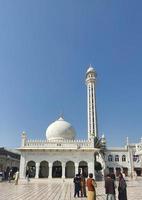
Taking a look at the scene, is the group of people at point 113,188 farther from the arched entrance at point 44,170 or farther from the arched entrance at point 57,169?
the arched entrance at point 44,170

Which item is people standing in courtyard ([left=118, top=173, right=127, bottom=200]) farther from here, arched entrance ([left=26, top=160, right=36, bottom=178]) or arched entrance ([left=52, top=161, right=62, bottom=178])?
arched entrance ([left=26, top=160, right=36, bottom=178])

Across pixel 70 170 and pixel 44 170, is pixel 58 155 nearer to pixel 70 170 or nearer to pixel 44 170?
pixel 70 170

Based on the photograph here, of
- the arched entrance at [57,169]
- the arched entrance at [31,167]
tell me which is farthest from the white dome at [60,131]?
the arched entrance at [31,167]

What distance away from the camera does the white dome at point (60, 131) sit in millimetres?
37625

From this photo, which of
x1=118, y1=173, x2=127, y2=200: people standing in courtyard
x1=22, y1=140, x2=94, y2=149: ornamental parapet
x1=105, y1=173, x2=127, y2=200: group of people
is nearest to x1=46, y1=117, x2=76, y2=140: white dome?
x1=22, y1=140, x2=94, y2=149: ornamental parapet

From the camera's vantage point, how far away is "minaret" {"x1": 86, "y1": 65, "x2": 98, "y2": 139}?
178 feet

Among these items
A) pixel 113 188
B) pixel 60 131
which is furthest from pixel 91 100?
pixel 113 188

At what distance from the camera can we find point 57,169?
3444 cm

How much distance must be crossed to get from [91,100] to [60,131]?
777 inches

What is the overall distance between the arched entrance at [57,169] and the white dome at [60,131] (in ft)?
14.2

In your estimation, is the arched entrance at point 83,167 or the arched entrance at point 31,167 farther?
the arched entrance at point 31,167

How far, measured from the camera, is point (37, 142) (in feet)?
110

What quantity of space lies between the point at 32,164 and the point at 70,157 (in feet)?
18.2

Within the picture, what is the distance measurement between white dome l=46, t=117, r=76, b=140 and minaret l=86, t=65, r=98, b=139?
1529cm
